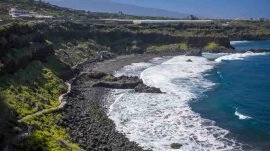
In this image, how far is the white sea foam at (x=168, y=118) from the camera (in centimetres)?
6024

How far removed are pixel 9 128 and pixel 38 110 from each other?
1939cm

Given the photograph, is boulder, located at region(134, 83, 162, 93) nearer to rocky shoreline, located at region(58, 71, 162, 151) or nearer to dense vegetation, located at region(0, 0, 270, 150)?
rocky shoreline, located at region(58, 71, 162, 151)

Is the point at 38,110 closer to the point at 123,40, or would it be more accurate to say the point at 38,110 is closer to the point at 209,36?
the point at 123,40

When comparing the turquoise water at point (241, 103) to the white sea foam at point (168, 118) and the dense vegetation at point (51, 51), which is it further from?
the dense vegetation at point (51, 51)

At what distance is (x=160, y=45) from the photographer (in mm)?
164375

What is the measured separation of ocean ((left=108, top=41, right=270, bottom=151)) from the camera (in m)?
61.5

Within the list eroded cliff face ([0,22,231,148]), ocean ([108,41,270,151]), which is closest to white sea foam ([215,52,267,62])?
eroded cliff face ([0,22,231,148])

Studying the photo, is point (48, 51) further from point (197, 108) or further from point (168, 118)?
point (168, 118)

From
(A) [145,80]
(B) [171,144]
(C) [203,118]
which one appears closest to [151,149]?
(B) [171,144]

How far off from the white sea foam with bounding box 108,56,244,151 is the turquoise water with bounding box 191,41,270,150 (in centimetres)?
218

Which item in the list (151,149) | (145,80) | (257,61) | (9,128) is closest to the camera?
(9,128)

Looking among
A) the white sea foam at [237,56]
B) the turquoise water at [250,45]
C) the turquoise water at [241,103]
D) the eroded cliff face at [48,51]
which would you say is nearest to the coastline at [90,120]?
the eroded cliff face at [48,51]

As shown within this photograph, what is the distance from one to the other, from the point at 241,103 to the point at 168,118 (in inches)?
724

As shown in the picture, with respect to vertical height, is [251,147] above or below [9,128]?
below
